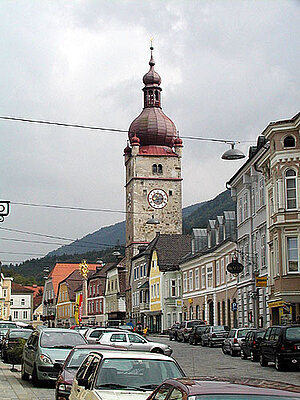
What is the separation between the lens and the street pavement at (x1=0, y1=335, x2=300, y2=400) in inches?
742

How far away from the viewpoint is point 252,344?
33.5 metres


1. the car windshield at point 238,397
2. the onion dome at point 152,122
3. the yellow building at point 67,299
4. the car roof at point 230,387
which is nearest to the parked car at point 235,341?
the car roof at point 230,387

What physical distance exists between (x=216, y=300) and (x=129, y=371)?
179 feet

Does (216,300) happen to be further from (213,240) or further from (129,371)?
(129,371)

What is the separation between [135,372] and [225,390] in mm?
4562

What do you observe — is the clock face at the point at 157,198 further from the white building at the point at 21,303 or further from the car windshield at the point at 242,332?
the car windshield at the point at 242,332

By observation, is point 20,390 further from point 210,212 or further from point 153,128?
point 210,212

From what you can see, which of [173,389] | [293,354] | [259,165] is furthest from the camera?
[259,165]

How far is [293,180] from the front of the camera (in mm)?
42469

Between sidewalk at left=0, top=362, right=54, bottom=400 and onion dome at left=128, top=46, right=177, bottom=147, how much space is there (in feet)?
293

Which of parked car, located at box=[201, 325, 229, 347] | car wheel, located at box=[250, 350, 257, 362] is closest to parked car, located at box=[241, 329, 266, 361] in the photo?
car wheel, located at box=[250, 350, 257, 362]

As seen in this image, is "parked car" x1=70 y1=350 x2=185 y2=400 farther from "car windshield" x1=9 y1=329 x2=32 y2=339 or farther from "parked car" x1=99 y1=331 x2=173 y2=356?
"car windshield" x1=9 y1=329 x2=32 y2=339

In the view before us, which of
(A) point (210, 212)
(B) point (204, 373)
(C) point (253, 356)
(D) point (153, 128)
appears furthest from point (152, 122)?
(B) point (204, 373)

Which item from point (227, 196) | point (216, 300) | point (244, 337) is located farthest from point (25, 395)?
point (227, 196)
